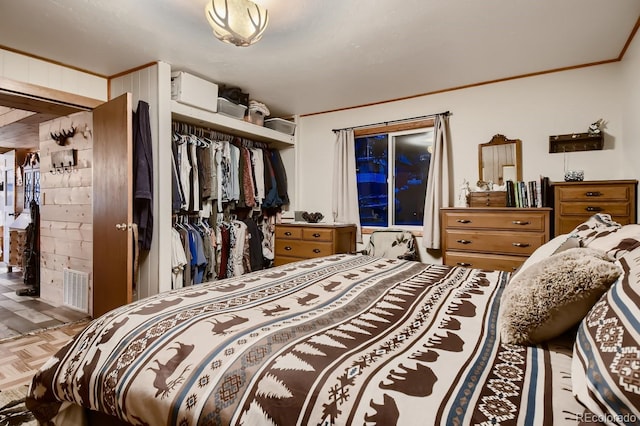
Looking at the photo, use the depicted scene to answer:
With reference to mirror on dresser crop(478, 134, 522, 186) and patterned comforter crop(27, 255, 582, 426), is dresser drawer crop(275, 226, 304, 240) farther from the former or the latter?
patterned comforter crop(27, 255, 582, 426)

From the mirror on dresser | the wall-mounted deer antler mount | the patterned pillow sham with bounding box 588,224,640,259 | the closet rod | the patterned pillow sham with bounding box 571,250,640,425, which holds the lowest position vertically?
the patterned pillow sham with bounding box 571,250,640,425

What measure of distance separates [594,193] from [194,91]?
3568 mm

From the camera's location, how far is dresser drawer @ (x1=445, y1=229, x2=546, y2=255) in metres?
2.87

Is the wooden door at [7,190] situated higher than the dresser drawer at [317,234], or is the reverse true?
the wooden door at [7,190]

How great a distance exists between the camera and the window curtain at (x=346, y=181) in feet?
14.1

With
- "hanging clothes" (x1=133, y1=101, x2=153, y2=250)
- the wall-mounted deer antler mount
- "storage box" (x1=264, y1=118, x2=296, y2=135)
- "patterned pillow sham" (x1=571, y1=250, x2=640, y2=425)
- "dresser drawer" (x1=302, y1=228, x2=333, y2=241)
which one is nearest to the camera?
"patterned pillow sham" (x1=571, y1=250, x2=640, y2=425)

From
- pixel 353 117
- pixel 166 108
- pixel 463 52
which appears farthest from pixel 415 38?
pixel 166 108

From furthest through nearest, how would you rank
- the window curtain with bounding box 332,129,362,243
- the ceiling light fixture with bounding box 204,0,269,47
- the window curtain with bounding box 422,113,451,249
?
the window curtain with bounding box 332,129,362,243 < the window curtain with bounding box 422,113,451,249 < the ceiling light fixture with bounding box 204,0,269,47

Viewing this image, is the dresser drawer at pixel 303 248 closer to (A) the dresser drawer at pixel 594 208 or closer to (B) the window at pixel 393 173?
(B) the window at pixel 393 173

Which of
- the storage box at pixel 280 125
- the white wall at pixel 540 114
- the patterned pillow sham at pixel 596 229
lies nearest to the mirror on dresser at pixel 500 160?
the white wall at pixel 540 114

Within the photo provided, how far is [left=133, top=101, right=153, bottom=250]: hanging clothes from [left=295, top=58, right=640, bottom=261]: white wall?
2.60 metres

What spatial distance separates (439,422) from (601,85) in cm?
369

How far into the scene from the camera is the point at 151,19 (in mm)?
2291

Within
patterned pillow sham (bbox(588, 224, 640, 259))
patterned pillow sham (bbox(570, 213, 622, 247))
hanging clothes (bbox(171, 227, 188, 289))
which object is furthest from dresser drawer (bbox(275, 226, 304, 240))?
patterned pillow sham (bbox(588, 224, 640, 259))
